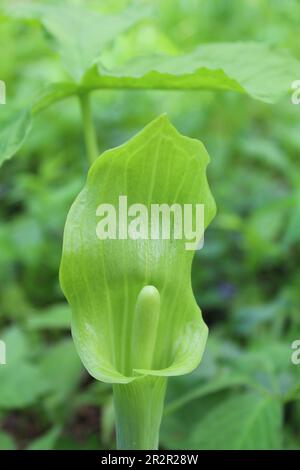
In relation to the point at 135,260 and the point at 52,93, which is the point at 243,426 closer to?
the point at 135,260

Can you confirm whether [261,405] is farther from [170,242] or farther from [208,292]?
[208,292]

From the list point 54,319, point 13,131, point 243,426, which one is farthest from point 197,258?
point 13,131

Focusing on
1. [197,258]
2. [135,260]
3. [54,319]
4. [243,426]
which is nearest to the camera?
[135,260]

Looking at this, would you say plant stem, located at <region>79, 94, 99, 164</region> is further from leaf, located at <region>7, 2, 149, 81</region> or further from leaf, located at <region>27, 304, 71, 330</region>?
leaf, located at <region>27, 304, 71, 330</region>

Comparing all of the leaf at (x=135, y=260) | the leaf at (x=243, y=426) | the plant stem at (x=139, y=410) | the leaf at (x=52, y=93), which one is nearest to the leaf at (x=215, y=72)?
the leaf at (x=52, y=93)

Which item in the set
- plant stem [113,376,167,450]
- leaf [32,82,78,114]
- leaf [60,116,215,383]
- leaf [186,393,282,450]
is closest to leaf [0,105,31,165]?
leaf [32,82,78,114]
